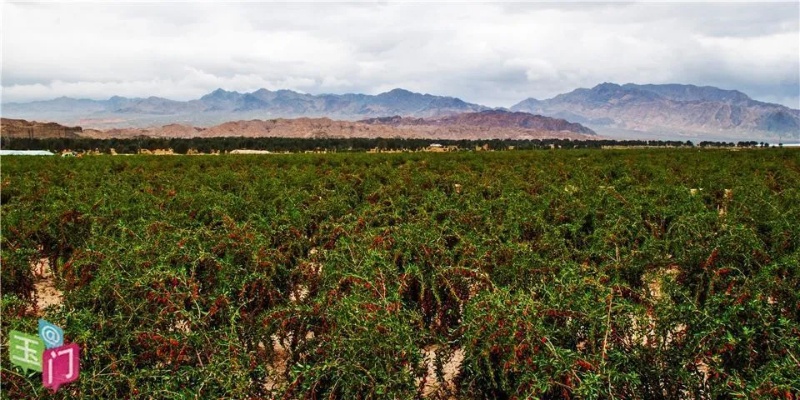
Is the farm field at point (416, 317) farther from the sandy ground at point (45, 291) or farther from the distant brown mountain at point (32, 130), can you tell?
the distant brown mountain at point (32, 130)

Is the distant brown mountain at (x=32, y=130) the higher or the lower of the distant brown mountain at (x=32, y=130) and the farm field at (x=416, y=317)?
the higher

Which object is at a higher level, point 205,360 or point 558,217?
point 558,217

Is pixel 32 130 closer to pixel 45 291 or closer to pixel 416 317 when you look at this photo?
pixel 45 291

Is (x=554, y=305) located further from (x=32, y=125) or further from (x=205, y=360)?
(x=32, y=125)

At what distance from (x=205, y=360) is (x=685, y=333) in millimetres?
4594

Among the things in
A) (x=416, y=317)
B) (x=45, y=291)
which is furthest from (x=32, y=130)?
(x=416, y=317)

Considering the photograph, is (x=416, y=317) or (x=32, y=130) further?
(x=32, y=130)

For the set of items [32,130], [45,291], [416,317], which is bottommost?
[45,291]

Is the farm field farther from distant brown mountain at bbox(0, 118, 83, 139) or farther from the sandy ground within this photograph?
distant brown mountain at bbox(0, 118, 83, 139)

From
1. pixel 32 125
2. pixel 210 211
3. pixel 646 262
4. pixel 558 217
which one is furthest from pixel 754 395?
pixel 32 125

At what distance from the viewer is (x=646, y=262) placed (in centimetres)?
776

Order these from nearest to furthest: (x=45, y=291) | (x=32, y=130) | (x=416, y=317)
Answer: (x=416, y=317), (x=45, y=291), (x=32, y=130)

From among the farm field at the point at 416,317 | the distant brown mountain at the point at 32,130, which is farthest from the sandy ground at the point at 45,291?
the distant brown mountain at the point at 32,130

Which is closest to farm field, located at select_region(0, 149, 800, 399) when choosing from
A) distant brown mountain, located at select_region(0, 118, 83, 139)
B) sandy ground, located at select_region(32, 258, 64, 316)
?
sandy ground, located at select_region(32, 258, 64, 316)
